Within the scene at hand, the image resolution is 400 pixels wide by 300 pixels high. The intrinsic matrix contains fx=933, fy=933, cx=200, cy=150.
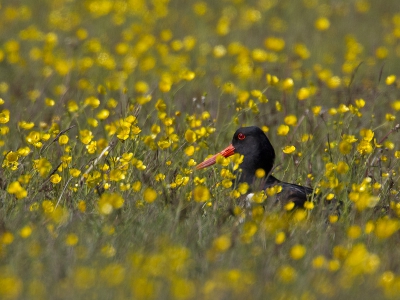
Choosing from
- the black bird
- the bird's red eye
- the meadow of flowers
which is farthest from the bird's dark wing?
the bird's red eye

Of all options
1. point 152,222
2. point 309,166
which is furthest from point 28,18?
point 152,222

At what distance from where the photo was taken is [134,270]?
412cm

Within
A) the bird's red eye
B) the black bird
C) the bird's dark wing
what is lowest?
the black bird

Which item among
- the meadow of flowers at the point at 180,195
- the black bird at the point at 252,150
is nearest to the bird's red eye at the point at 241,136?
the black bird at the point at 252,150

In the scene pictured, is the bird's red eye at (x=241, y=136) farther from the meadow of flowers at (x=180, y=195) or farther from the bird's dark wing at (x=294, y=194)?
the bird's dark wing at (x=294, y=194)

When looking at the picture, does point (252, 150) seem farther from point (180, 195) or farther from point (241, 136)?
point (180, 195)

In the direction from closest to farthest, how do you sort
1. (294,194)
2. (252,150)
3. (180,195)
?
(180,195), (294,194), (252,150)

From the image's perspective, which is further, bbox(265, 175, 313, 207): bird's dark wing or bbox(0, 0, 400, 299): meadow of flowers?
bbox(265, 175, 313, 207): bird's dark wing

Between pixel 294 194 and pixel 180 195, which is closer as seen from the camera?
pixel 180 195

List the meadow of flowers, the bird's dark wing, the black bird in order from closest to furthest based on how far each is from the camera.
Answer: the meadow of flowers, the bird's dark wing, the black bird

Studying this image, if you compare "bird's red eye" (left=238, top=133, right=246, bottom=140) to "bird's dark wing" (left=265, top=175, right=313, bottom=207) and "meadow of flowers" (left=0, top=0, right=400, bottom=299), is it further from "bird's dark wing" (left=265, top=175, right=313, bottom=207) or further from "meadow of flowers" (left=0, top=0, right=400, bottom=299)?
"bird's dark wing" (left=265, top=175, right=313, bottom=207)

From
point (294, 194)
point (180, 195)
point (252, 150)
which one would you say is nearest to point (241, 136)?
point (252, 150)

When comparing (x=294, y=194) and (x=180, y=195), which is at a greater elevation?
(x=180, y=195)

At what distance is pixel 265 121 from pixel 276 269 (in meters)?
3.48
